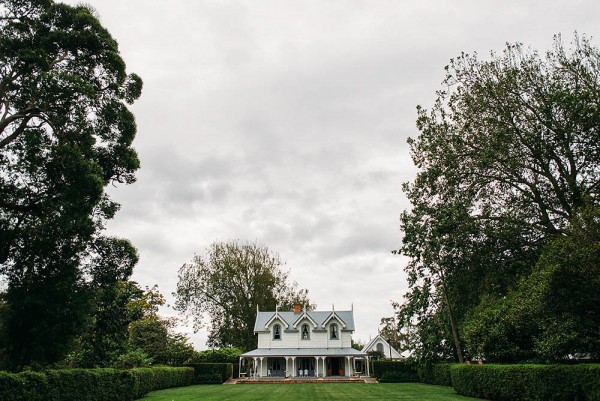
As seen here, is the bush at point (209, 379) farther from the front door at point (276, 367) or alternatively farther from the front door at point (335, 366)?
the front door at point (335, 366)

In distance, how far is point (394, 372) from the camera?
38.6 meters

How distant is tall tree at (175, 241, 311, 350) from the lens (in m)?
49.8

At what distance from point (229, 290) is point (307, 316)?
9742 millimetres

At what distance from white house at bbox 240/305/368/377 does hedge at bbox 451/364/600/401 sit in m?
23.1

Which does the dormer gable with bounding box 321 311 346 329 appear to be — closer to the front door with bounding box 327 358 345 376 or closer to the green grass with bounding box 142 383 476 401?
the front door with bounding box 327 358 345 376

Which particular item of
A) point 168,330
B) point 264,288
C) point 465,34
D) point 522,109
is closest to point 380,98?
point 465,34

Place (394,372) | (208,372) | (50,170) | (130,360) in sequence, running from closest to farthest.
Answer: (50,170) < (130,360) < (394,372) < (208,372)

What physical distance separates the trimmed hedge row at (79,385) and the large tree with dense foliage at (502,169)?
15.0 m

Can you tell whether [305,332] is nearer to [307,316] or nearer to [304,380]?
[307,316]

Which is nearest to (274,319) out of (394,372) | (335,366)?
(335,366)

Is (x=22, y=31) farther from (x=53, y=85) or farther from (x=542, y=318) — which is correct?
(x=542, y=318)

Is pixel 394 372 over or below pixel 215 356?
below

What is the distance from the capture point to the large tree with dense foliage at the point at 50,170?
1557 cm

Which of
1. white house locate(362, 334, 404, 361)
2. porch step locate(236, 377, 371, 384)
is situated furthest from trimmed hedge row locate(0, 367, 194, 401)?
white house locate(362, 334, 404, 361)
